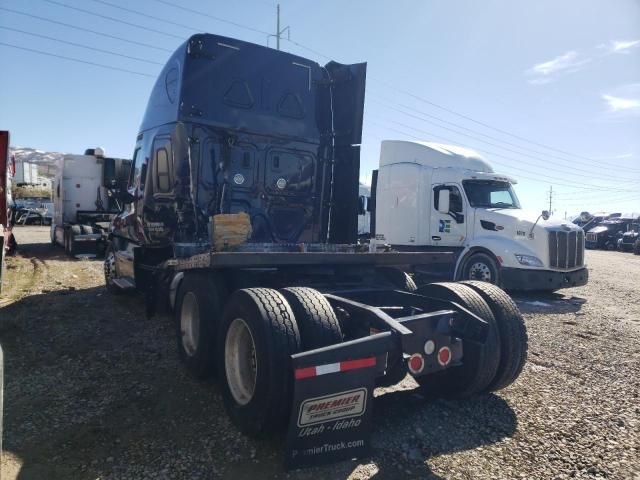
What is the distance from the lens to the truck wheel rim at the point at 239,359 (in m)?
3.70

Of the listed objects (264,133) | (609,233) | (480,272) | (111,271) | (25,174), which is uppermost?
(25,174)

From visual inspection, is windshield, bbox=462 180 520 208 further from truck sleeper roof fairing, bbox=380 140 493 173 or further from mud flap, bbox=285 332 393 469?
mud flap, bbox=285 332 393 469

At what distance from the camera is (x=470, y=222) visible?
1077 cm

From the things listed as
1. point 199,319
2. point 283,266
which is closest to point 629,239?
point 283,266

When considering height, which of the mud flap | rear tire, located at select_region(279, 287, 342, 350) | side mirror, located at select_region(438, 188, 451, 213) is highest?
side mirror, located at select_region(438, 188, 451, 213)

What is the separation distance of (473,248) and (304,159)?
18.8 ft

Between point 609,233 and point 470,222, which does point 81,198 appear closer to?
point 470,222

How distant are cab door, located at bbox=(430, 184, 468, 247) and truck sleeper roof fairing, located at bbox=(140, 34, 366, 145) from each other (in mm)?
5370

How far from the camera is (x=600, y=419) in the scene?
3914mm

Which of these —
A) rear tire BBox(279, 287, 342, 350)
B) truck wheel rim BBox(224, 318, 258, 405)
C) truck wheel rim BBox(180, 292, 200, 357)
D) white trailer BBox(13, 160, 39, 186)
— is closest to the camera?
rear tire BBox(279, 287, 342, 350)

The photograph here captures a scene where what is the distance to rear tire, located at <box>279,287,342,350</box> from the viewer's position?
3.28m

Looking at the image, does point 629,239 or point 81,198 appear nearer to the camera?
point 81,198

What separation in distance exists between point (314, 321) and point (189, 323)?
207cm

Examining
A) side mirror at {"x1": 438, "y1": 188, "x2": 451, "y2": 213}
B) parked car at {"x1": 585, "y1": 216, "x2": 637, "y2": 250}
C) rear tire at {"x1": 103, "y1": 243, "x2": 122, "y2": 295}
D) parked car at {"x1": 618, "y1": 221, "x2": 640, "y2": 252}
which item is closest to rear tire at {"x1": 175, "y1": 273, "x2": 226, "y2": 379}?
rear tire at {"x1": 103, "y1": 243, "x2": 122, "y2": 295}
